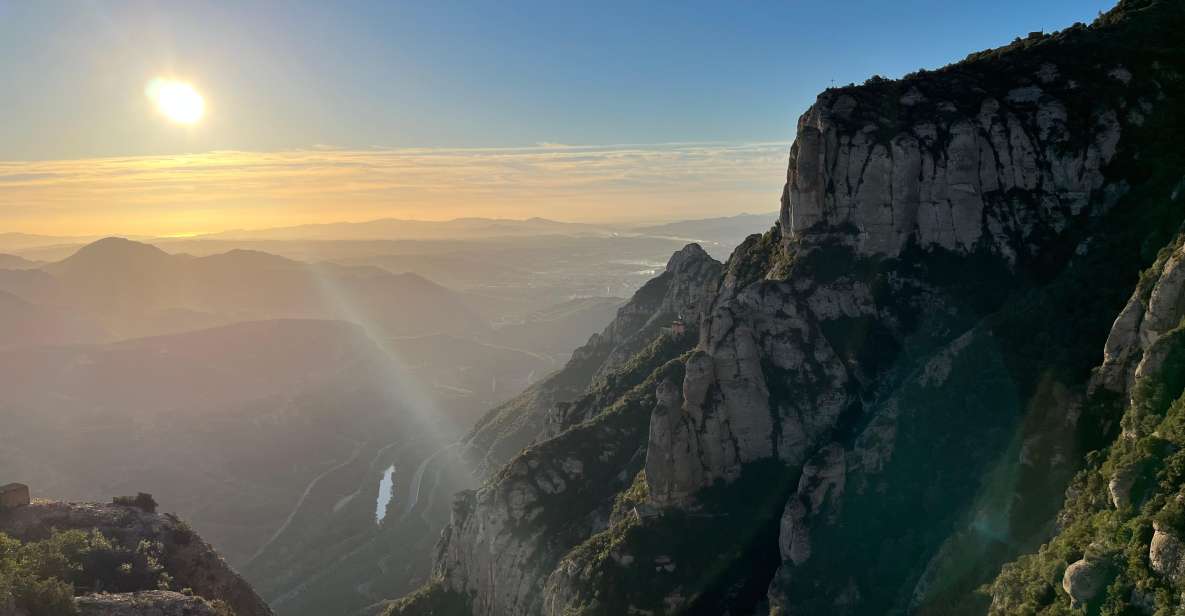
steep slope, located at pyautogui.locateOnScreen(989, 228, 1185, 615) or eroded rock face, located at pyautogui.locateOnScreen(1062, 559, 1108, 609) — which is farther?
eroded rock face, located at pyautogui.locateOnScreen(1062, 559, 1108, 609)

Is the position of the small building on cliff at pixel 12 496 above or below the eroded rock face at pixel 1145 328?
below

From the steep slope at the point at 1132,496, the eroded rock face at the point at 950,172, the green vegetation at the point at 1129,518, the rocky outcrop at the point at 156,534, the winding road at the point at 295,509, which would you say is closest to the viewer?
the steep slope at the point at 1132,496

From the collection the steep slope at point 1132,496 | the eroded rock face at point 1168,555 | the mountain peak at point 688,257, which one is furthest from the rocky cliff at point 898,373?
the mountain peak at point 688,257

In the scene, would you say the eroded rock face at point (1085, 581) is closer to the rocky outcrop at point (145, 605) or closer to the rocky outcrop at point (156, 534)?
the rocky outcrop at point (145, 605)

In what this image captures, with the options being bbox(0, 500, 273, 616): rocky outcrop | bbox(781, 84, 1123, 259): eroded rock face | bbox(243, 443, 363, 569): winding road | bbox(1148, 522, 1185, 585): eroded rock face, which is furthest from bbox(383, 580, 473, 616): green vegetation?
bbox(1148, 522, 1185, 585): eroded rock face

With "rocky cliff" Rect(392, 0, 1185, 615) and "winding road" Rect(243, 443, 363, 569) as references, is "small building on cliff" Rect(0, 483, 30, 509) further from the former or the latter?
"winding road" Rect(243, 443, 363, 569)

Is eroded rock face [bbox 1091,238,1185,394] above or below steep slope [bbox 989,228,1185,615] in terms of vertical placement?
above

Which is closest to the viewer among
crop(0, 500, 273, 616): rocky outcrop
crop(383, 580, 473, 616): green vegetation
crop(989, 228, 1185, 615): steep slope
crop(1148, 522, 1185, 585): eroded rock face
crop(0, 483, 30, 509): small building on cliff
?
crop(1148, 522, 1185, 585): eroded rock face
